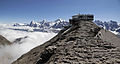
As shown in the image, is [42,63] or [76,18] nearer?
[42,63]

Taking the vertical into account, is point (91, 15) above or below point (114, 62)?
above

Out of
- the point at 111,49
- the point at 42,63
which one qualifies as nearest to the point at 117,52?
the point at 111,49

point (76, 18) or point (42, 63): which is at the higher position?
point (76, 18)

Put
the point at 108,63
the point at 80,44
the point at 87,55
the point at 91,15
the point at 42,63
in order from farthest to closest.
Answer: the point at 91,15 < the point at 42,63 < the point at 80,44 < the point at 87,55 < the point at 108,63

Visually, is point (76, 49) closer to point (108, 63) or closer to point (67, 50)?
point (67, 50)

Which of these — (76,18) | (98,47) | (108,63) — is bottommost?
(108,63)

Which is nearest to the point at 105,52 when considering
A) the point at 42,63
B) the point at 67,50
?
the point at 67,50

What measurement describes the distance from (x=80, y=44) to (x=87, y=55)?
3.95 metres

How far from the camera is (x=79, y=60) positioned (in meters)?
19.1

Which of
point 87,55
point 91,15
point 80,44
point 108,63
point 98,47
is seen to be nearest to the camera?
point 108,63

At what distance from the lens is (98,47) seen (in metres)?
21.9

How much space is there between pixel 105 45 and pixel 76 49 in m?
5.39

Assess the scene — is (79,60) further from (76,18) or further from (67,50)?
(76,18)

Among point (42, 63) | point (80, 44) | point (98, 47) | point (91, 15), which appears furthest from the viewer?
point (91, 15)
